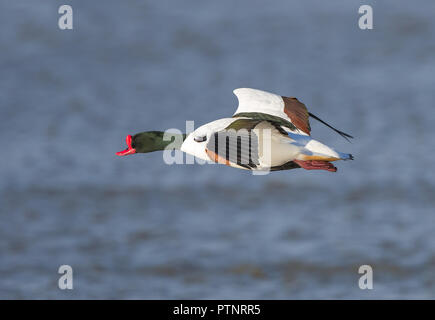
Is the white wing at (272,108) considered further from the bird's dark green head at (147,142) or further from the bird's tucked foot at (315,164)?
the bird's dark green head at (147,142)

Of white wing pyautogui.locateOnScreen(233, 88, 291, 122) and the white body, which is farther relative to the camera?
A: white wing pyautogui.locateOnScreen(233, 88, 291, 122)

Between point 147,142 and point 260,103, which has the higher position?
point 260,103

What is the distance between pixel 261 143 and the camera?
21.5 feet

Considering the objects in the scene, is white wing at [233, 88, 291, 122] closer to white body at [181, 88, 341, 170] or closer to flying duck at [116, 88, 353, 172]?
flying duck at [116, 88, 353, 172]

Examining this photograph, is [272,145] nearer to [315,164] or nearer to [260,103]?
[315,164]

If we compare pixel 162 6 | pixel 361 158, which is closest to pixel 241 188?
pixel 361 158

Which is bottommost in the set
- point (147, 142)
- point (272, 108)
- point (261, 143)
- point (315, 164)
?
point (315, 164)

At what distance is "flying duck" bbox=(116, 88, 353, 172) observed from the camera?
20.7 ft

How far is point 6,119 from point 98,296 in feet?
22.1

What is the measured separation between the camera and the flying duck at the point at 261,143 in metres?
6.32

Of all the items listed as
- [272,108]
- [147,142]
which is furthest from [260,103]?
[147,142]

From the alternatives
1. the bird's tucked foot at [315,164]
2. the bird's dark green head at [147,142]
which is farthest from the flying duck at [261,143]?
the bird's dark green head at [147,142]

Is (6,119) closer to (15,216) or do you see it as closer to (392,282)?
(15,216)

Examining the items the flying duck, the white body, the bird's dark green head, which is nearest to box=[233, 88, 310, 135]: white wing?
the flying duck
